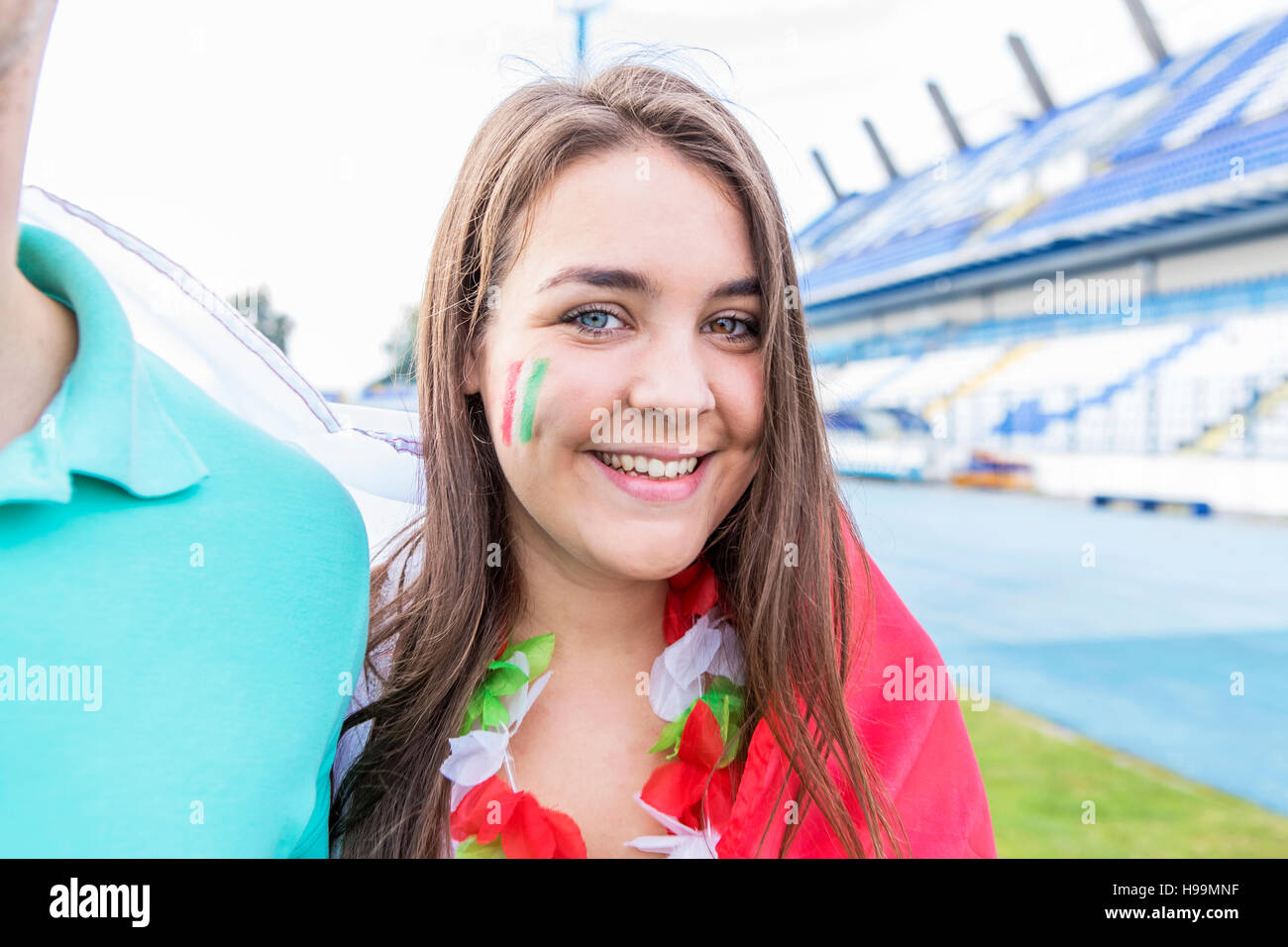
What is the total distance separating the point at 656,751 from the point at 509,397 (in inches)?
19.5

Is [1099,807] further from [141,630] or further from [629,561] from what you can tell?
[141,630]

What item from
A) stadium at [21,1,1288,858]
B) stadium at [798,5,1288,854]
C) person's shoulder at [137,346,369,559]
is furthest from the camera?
stadium at [798,5,1288,854]

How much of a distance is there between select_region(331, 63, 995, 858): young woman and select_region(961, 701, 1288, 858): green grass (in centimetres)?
171

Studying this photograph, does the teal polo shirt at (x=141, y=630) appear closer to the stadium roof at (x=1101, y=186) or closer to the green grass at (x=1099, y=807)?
the green grass at (x=1099, y=807)

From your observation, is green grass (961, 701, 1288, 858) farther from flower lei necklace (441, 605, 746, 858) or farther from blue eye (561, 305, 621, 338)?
blue eye (561, 305, 621, 338)

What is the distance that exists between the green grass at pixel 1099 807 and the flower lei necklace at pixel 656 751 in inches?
67.1

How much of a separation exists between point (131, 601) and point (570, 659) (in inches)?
24.1

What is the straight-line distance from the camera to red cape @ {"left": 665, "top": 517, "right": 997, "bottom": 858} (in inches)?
45.1

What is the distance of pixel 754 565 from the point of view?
1282mm

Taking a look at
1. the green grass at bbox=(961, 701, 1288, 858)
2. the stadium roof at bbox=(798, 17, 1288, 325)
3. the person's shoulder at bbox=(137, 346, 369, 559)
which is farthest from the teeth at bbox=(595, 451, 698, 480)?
the stadium roof at bbox=(798, 17, 1288, 325)

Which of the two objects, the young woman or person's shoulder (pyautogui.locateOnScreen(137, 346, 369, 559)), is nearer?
person's shoulder (pyautogui.locateOnScreen(137, 346, 369, 559))

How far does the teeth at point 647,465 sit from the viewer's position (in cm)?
108

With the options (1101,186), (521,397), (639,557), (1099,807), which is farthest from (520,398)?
(1101,186)
